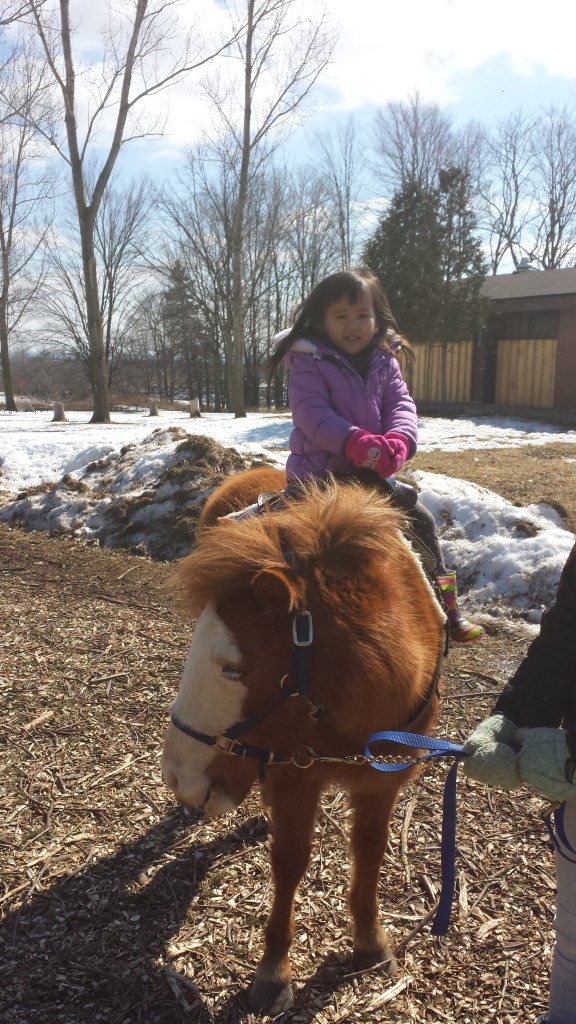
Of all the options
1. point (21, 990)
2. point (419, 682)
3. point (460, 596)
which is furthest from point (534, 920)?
point (460, 596)

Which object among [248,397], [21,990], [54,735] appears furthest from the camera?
[248,397]

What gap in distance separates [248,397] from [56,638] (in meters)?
37.7

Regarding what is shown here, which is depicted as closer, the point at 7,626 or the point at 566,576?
the point at 566,576

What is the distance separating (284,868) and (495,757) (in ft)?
2.96

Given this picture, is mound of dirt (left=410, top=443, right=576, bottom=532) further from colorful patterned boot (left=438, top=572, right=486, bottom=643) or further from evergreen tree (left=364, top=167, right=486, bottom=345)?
evergreen tree (left=364, top=167, right=486, bottom=345)

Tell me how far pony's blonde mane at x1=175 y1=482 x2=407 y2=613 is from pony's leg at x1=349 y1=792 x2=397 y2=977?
920mm

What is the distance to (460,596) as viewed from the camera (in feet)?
18.1

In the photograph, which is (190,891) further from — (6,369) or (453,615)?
(6,369)

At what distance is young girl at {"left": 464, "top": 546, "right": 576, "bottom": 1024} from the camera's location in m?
1.46

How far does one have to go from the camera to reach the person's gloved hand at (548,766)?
1439 mm

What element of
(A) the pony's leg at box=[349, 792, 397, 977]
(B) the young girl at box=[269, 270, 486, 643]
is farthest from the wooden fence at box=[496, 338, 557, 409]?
(A) the pony's leg at box=[349, 792, 397, 977]

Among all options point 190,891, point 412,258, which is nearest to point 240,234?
point 412,258

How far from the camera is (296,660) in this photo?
1.64 metres

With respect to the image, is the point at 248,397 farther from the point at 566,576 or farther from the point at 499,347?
the point at 566,576
